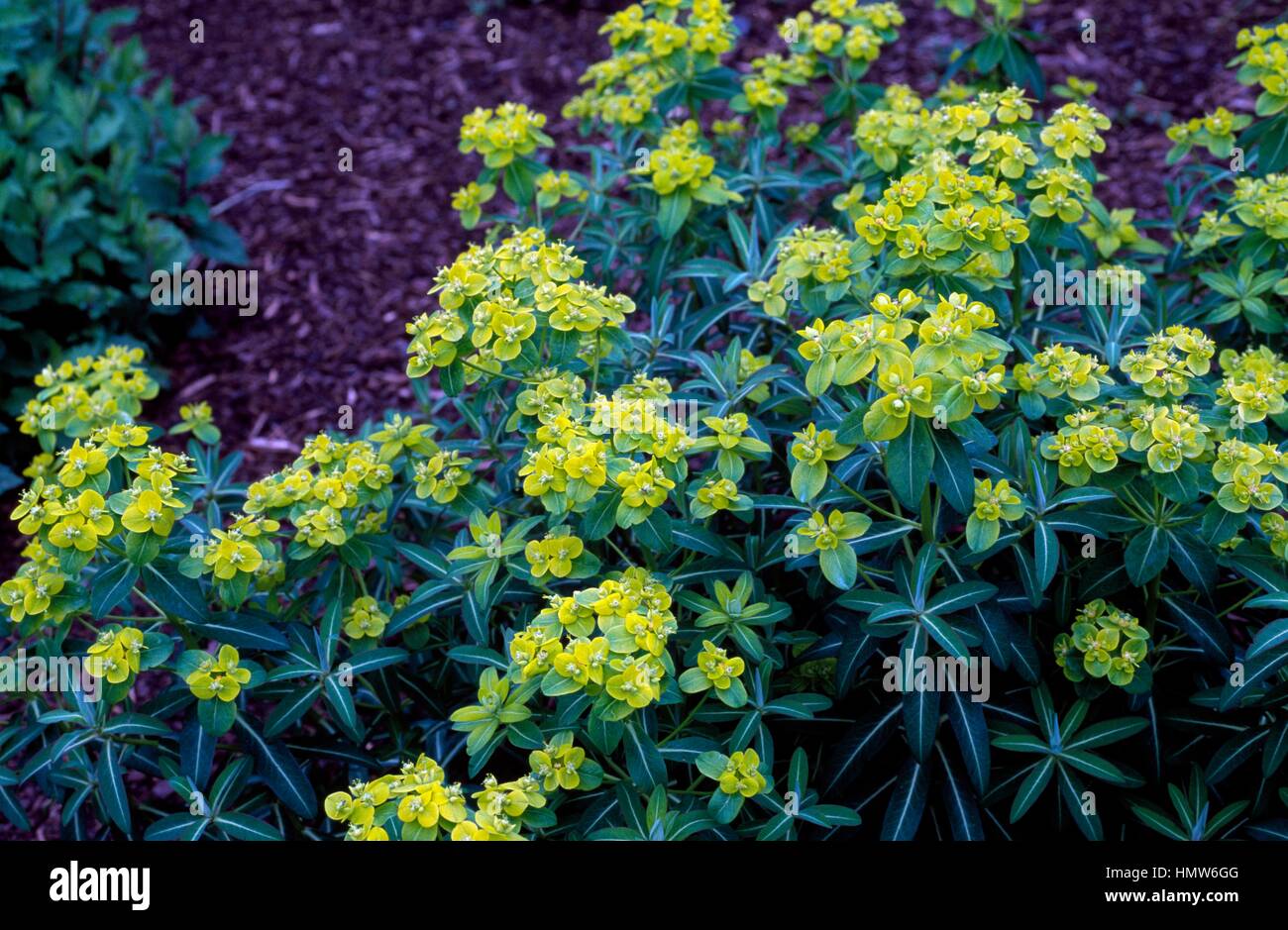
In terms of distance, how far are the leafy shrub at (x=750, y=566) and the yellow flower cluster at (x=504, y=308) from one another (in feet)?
0.05

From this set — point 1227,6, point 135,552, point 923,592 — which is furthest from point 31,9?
point 1227,6

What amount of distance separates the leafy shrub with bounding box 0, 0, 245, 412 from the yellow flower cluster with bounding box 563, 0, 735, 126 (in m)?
2.75

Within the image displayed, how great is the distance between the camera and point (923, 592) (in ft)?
10.1

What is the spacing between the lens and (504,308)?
328 cm

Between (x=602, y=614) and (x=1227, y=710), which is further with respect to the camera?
(x=1227, y=710)

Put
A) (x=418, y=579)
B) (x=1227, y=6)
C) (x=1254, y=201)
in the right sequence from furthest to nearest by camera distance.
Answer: (x=1227, y=6)
(x=418, y=579)
(x=1254, y=201)

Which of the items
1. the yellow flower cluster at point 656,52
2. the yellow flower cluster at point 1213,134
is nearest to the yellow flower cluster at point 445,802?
the yellow flower cluster at point 656,52

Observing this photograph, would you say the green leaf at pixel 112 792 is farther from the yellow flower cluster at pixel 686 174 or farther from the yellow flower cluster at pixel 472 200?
the yellow flower cluster at pixel 686 174

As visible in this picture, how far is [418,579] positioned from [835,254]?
7.21 feet

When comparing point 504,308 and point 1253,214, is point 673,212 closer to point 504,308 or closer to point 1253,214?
point 504,308

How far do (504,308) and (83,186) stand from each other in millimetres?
3807

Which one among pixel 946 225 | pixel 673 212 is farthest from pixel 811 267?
pixel 673 212

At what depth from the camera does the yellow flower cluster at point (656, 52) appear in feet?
13.8
